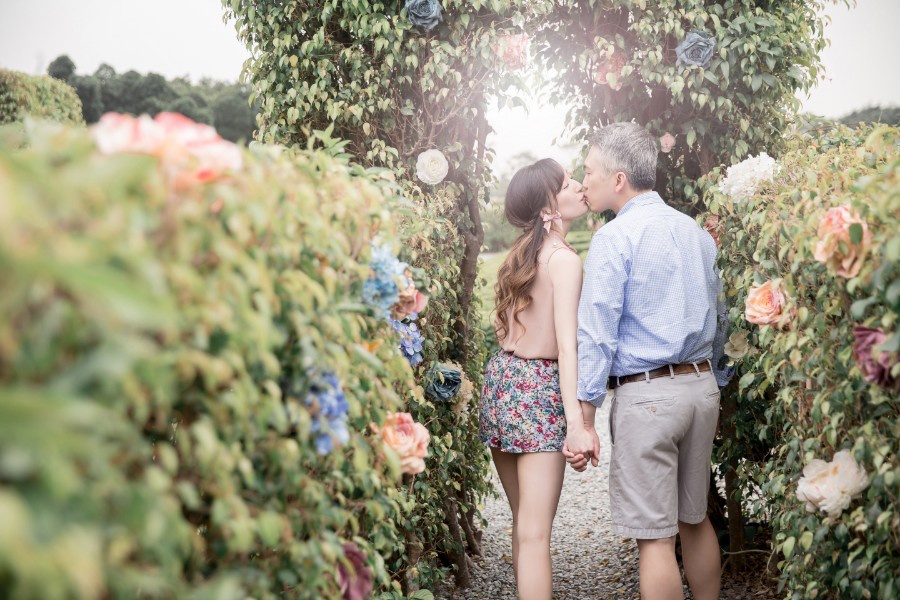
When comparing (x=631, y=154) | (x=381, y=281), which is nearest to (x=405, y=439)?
(x=381, y=281)

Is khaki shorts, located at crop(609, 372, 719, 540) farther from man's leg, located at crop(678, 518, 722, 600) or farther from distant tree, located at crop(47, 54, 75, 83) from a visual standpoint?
distant tree, located at crop(47, 54, 75, 83)

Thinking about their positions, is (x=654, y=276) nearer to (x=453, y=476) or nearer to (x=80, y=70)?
(x=453, y=476)

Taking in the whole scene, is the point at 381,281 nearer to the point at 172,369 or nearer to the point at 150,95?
the point at 172,369

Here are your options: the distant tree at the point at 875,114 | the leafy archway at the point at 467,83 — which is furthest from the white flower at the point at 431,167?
the distant tree at the point at 875,114

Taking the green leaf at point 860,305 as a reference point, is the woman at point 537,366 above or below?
below

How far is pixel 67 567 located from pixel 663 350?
7.22 ft

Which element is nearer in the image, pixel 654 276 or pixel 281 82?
pixel 654 276

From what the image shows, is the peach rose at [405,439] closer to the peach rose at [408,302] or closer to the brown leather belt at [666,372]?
the peach rose at [408,302]

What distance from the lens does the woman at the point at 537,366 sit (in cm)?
277

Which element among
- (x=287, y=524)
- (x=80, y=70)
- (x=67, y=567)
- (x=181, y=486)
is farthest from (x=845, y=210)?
(x=80, y=70)

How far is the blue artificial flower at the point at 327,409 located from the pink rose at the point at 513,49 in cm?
238

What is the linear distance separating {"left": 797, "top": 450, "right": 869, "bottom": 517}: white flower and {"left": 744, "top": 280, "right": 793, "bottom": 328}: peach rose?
43cm

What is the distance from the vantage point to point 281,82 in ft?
11.5

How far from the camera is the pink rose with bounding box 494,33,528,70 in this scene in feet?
11.0
